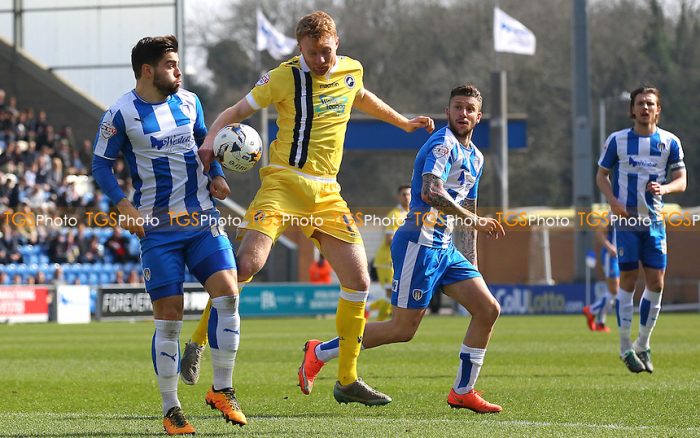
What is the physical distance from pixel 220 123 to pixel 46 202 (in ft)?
80.9

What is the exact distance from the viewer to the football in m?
7.24

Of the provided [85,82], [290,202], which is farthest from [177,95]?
[85,82]

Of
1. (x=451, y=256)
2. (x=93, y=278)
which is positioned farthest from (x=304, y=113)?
(x=93, y=278)

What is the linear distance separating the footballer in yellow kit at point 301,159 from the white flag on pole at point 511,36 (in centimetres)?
2576

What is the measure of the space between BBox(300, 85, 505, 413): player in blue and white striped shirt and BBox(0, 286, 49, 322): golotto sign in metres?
19.2

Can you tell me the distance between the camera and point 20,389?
9.98m

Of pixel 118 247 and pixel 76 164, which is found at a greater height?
pixel 76 164

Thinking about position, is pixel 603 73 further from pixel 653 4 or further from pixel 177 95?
pixel 177 95

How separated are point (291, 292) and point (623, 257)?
18078 millimetres

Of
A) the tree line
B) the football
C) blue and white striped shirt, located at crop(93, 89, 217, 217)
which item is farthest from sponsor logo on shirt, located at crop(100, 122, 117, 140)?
the tree line

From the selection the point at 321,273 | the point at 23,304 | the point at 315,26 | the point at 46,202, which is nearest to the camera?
the point at 315,26

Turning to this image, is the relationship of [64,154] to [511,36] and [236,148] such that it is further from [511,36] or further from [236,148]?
[236,148]

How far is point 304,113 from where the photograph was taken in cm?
764

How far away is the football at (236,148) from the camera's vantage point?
7.24m
